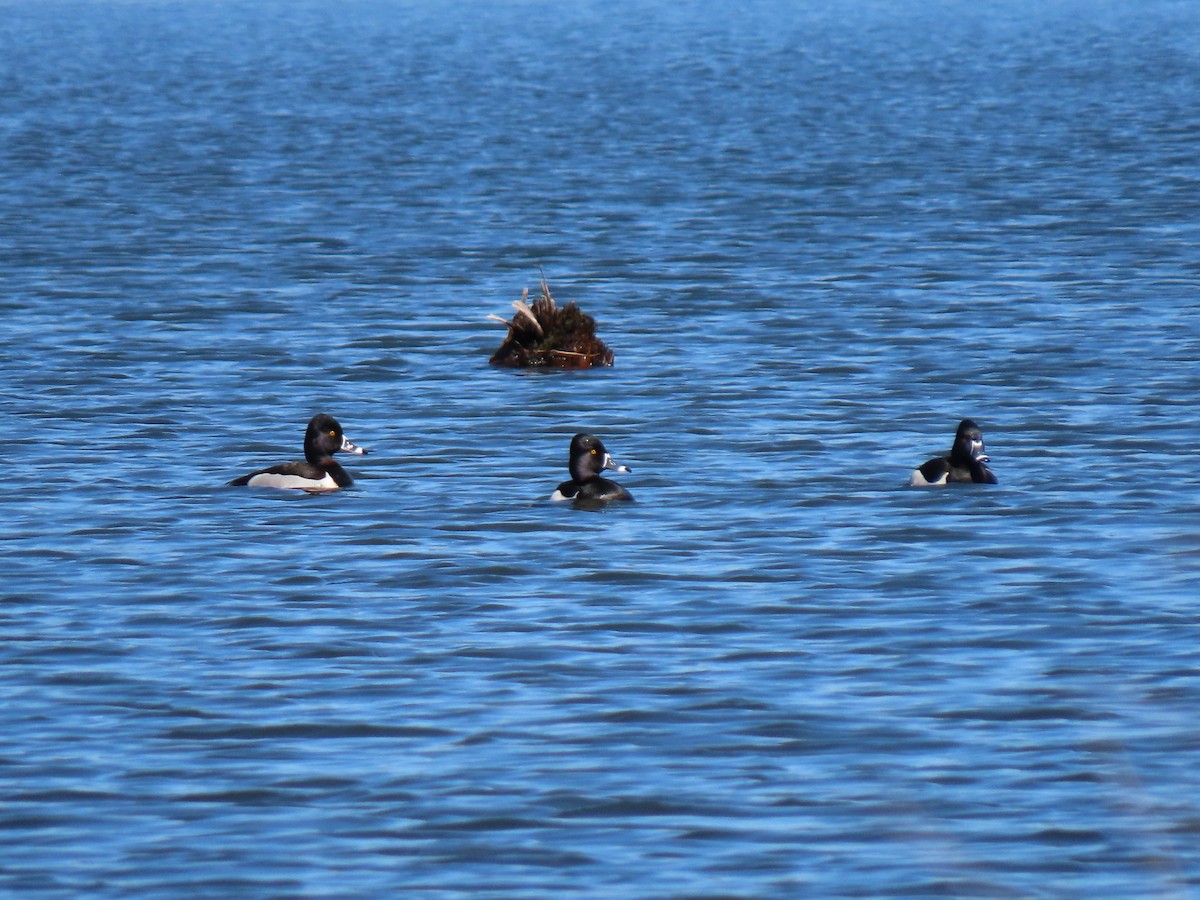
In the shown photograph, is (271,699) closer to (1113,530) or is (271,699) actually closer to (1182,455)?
(1113,530)

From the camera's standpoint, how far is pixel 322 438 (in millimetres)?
20406

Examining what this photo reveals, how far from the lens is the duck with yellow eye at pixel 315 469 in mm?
19953

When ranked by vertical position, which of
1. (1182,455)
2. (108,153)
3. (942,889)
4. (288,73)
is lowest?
(942,889)

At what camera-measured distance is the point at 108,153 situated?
62.7 m

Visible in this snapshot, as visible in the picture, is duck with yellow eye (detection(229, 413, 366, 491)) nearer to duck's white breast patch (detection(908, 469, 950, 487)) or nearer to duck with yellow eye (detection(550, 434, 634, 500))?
duck with yellow eye (detection(550, 434, 634, 500))

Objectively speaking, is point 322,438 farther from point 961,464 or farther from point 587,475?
point 961,464

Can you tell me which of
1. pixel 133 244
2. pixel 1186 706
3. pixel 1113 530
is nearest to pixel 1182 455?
pixel 1113 530

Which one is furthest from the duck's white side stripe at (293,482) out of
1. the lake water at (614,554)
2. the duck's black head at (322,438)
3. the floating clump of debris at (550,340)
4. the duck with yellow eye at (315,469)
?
the floating clump of debris at (550,340)

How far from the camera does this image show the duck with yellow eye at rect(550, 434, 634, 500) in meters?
19.3

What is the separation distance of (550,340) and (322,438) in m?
7.31

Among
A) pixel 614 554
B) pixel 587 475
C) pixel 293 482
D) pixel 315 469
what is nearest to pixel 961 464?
pixel 587 475

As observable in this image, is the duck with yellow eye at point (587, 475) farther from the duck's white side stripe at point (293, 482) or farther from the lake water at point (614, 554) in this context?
the duck's white side stripe at point (293, 482)

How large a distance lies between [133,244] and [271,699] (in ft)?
94.1

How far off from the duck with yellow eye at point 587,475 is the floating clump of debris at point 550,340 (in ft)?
25.5
